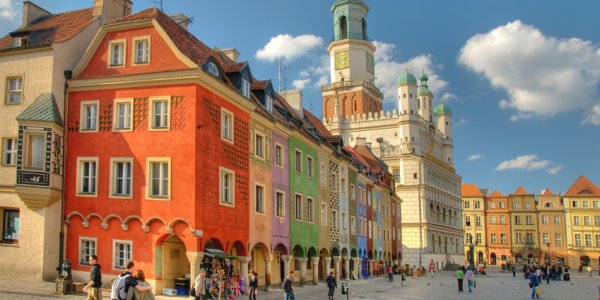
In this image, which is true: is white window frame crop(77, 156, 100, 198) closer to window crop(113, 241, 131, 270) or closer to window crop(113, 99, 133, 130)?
window crop(113, 99, 133, 130)

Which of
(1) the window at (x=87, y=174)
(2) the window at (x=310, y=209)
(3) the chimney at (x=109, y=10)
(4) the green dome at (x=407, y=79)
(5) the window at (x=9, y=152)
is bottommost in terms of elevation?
(2) the window at (x=310, y=209)

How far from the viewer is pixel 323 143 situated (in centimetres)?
4538

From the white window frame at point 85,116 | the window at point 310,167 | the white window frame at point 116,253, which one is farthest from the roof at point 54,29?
the window at point 310,167

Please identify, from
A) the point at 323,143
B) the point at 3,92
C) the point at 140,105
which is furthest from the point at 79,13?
the point at 323,143

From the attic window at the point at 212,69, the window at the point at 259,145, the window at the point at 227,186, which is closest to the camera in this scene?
the attic window at the point at 212,69

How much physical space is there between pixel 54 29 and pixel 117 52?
4.24 meters

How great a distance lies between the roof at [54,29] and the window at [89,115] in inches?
126

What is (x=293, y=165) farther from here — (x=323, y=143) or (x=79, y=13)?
(x=79, y=13)

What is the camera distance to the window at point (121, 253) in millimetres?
27703

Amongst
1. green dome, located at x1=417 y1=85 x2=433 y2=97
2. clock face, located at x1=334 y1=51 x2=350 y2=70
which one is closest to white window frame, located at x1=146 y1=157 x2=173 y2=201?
clock face, located at x1=334 y1=51 x2=350 y2=70

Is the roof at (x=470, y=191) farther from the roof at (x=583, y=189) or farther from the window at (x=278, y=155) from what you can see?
the window at (x=278, y=155)

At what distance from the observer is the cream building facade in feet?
305

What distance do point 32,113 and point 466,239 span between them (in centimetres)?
11330

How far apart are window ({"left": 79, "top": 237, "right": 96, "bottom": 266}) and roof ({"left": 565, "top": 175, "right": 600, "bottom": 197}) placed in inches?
4357
